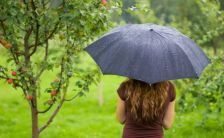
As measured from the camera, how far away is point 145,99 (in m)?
3.11

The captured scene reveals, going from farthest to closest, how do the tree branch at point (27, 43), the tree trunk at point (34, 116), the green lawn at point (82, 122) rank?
the green lawn at point (82, 122) < the tree trunk at point (34, 116) < the tree branch at point (27, 43)

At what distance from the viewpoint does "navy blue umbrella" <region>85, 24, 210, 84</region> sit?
3.12 meters

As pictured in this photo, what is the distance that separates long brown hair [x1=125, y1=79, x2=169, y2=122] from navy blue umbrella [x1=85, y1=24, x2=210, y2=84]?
117 millimetres

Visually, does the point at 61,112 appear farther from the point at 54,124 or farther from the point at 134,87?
the point at 134,87

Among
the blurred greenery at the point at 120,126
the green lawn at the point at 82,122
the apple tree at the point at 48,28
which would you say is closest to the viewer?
the apple tree at the point at 48,28

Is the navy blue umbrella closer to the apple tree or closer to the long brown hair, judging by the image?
the long brown hair

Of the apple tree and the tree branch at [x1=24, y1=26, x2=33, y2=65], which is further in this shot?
the tree branch at [x1=24, y1=26, x2=33, y2=65]

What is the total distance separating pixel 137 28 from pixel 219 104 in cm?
345

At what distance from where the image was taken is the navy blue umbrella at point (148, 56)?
3117 millimetres

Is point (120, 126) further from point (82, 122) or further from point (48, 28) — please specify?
point (48, 28)

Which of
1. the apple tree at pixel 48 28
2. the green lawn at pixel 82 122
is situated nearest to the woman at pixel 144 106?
the apple tree at pixel 48 28

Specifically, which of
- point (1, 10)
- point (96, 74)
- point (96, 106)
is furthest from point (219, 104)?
point (96, 106)

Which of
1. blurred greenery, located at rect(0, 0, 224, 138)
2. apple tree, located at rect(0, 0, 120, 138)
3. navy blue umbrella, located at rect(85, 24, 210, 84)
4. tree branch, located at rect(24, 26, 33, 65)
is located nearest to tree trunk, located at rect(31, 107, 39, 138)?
apple tree, located at rect(0, 0, 120, 138)

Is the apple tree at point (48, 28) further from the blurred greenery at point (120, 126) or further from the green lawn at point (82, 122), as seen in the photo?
the green lawn at point (82, 122)
